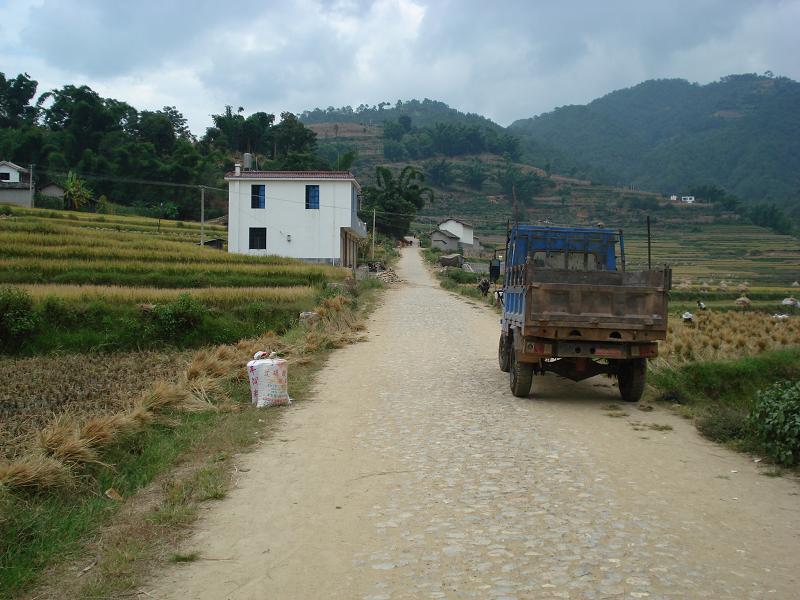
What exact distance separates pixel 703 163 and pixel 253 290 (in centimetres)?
10755

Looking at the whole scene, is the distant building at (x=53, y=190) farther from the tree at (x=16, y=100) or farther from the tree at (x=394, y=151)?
the tree at (x=394, y=151)

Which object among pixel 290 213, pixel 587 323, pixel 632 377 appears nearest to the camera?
pixel 587 323

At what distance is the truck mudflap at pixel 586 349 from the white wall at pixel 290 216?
3164cm

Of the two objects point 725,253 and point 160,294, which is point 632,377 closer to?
point 160,294

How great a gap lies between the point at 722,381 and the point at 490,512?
7.87 metres

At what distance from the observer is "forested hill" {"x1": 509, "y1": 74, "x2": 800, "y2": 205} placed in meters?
104

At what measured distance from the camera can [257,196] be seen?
40500mm

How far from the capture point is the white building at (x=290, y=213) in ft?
133

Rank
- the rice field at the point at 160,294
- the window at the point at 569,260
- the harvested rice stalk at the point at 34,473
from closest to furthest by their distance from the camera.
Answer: the harvested rice stalk at the point at 34,473
the window at the point at 569,260
the rice field at the point at 160,294

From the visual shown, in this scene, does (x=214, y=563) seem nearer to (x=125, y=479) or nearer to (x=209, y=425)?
(x=125, y=479)

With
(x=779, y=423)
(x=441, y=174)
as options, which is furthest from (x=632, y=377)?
(x=441, y=174)

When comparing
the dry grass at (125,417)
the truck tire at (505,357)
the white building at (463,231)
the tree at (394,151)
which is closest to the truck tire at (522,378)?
the truck tire at (505,357)

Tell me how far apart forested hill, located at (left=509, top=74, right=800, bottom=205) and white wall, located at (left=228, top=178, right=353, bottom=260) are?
2699 inches

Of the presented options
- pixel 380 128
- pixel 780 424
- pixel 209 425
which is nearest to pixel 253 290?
pixel 209 425
